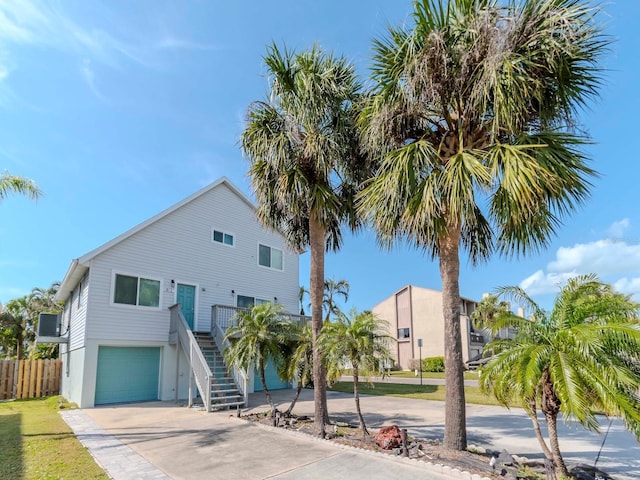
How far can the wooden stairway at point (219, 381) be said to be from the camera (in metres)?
12.3

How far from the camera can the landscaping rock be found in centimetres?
699

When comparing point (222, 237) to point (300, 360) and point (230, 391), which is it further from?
point (300, 360)

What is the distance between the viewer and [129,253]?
14742 millimetres

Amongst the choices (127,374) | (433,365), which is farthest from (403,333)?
(127,374)

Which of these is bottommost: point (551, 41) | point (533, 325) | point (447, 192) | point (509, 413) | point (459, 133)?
point (509, 413)

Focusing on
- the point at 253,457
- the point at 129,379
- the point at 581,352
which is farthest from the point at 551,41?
the point at 129,379

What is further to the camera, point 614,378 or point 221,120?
point 221,120

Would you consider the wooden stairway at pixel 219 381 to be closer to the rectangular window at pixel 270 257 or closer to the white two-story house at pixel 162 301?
the white two-story house at pixel 162 301

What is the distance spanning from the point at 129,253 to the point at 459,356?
12.7 metres

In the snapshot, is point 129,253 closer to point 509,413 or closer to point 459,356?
point 459,356

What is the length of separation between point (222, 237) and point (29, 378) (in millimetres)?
11086

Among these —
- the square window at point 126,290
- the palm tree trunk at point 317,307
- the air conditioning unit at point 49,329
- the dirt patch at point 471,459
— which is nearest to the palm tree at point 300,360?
the palm tree trunk at point 317,307

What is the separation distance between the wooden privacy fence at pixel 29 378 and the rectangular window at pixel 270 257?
11.2 meters

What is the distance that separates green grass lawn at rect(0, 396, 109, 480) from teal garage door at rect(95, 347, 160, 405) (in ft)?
6.95
